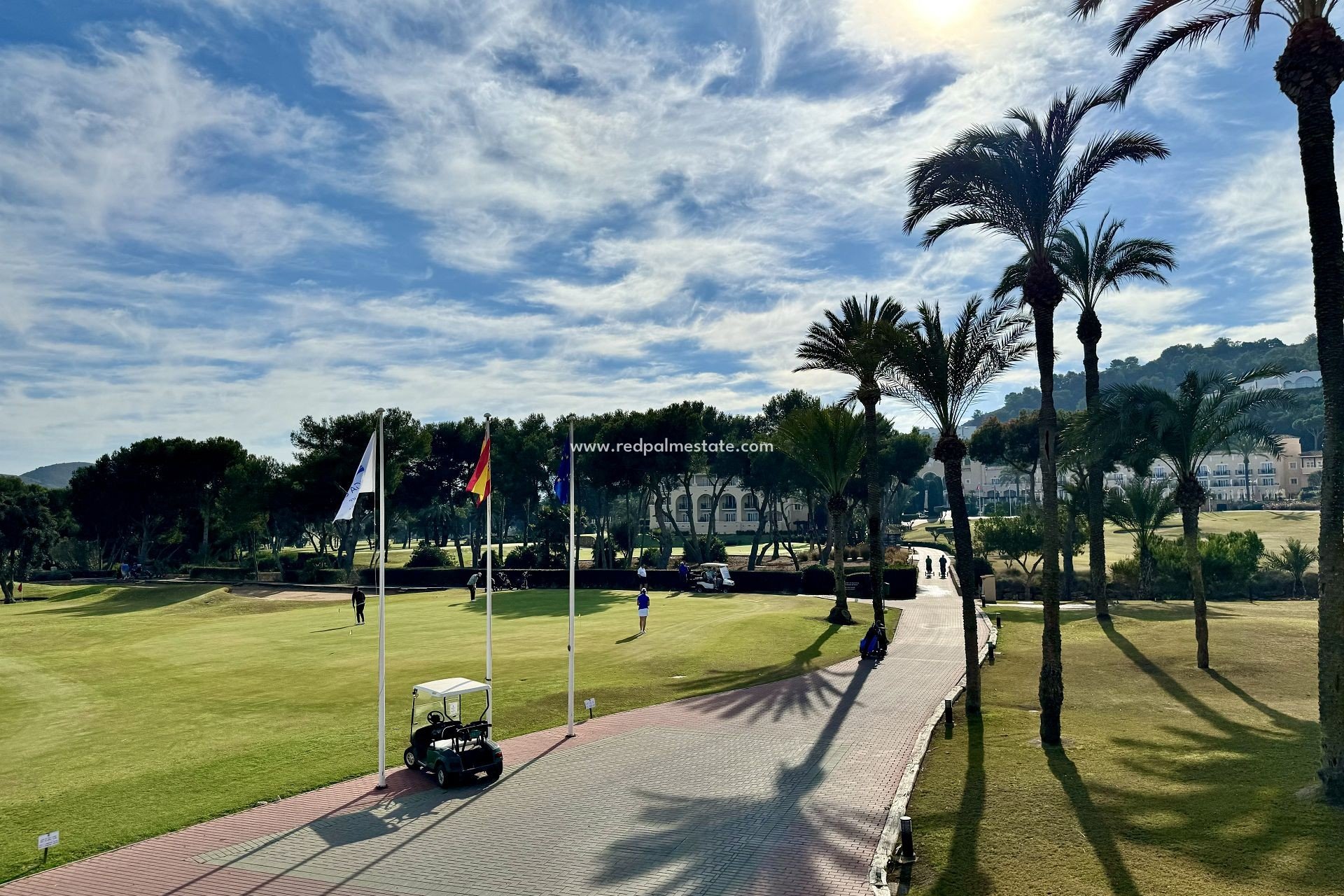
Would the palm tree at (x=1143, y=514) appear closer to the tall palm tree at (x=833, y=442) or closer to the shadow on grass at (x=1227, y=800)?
the tall palm tree at (x=833, y=442)

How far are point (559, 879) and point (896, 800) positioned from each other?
580cm

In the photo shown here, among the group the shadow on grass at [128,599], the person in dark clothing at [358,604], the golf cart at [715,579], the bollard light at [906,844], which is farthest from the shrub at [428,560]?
the bollard light at [906,844]

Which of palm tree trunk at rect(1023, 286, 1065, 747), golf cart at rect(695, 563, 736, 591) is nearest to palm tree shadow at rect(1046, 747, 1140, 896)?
palm tree trunk at rect(1023, 286, 1065, 747)

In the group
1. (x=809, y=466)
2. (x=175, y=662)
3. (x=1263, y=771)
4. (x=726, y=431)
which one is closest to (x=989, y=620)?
(x=809, y=466)


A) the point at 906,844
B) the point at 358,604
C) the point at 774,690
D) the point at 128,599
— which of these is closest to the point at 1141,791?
the point at 906,844

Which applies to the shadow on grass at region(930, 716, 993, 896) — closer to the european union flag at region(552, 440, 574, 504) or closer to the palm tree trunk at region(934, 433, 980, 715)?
the palm tree trunk at region(934, 433, 980, 715)

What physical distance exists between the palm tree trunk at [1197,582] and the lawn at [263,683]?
1052 centimetres

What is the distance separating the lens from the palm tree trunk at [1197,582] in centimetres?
2236

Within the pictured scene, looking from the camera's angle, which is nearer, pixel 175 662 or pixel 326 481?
pixel 175 662

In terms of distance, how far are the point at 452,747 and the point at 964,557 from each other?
13336mm

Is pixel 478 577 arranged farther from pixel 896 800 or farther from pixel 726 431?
pixel 896 800

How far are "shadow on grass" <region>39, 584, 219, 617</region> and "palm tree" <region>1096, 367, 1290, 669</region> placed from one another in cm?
5144

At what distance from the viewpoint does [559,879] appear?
34.2ft

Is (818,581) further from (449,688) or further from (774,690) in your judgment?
(449,688)
